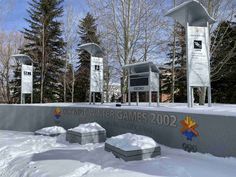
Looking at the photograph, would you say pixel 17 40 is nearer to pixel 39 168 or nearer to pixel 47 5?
pixel 47 5

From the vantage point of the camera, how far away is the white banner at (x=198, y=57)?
627 centimetres

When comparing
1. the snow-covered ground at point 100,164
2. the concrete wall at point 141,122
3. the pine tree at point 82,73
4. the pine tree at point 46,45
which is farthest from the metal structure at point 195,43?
the pine tree at point 46,45

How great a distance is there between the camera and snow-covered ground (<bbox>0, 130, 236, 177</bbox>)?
3.88m

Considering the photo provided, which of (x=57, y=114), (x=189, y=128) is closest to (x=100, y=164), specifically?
(x=189, y=128)

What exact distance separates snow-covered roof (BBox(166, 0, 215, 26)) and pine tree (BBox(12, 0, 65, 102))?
62.9 feet

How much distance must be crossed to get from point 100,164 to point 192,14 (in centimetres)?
442

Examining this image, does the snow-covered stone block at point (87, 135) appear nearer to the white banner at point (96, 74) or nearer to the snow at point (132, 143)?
the snow at point (132, 143)

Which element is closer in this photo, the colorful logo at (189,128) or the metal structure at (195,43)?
the colorful logo at (189,128)

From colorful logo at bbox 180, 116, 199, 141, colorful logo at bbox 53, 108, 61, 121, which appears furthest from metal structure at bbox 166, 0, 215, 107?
colorful logo at bbox 53, 108, 61, 121

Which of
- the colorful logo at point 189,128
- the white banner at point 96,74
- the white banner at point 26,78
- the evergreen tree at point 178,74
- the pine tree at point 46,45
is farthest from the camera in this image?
the pine tree at point 46,45

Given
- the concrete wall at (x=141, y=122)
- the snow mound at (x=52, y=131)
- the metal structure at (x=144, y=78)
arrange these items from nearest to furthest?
the concrete wall at (x=141, y=122) → the metal structure at (x=144, y=78) → the snow mound at (x=52, y=131)

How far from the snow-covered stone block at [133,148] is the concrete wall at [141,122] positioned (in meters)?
0.74

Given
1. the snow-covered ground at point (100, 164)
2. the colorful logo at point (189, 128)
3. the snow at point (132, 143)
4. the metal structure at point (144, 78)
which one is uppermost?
the metal structure at point (144, 78)

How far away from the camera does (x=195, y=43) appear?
6391 mm
